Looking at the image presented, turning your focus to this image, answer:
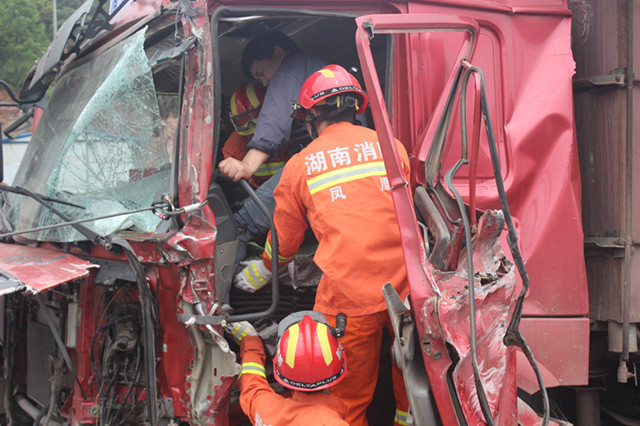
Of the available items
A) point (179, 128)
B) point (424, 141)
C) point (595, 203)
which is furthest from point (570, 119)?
point (179, 128)

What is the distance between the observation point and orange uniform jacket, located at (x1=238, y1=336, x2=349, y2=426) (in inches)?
84.7

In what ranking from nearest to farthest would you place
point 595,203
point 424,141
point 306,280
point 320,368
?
point 320,368
point 424,141
point 595,203
point 306,280

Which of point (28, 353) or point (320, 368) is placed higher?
point (320, 368)

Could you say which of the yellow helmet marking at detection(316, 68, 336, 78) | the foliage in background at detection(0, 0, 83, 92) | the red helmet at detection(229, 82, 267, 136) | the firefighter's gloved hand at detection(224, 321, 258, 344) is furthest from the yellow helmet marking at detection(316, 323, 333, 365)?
the foliage in background at detection(0, 0, 83, 92)

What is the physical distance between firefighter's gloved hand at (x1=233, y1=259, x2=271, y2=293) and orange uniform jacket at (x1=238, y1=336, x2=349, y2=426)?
483mm

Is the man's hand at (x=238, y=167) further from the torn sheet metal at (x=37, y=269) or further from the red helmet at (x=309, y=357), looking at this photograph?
the red helmet at (x=309, y=357)

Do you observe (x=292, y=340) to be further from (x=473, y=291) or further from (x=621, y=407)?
(x=621, y=407)

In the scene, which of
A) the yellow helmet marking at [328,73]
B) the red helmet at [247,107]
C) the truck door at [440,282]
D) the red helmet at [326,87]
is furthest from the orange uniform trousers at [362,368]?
the red helmet at [247,107]

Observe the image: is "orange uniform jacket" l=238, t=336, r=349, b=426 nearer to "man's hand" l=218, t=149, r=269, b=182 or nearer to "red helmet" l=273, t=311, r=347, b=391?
"red helmet" l=273, t=311, r=347, b=391

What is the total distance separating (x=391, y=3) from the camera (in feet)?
8.78

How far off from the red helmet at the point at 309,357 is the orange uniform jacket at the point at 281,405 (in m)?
0.07

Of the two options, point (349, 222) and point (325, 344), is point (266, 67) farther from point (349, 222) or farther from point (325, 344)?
point (325, 344)

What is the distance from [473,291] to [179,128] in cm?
143

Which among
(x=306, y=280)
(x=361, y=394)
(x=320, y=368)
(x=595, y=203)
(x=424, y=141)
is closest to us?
(x=320, y=368)
